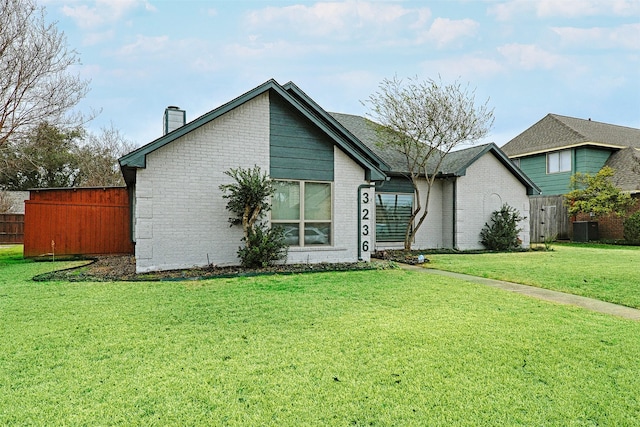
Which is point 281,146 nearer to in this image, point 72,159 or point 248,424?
point 248,424

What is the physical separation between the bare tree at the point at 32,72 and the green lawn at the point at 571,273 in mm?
12340

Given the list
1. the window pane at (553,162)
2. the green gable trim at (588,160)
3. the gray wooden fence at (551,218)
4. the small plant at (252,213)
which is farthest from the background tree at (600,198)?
the small plant at (252,213)

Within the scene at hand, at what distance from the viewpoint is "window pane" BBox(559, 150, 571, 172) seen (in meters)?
23.2

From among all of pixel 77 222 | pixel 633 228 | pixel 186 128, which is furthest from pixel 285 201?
pixel 633 228

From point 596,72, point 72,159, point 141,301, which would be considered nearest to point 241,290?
point 141,301

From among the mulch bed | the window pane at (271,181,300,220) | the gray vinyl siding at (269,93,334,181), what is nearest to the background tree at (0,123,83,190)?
the mulch bed

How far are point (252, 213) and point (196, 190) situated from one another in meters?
1.43

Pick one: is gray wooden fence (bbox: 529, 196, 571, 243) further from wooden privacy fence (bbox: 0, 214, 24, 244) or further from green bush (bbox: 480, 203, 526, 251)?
wooden privacy fence (bbox: 0, 214, 24, 244)

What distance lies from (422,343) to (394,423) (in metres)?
1.67

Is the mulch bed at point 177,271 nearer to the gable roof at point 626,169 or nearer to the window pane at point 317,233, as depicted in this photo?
the window pane at point 317,233

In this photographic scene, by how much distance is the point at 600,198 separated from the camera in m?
19.0

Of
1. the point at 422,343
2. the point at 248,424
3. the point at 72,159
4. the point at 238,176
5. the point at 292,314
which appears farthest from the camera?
the point at 72,159

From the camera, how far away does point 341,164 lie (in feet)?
37.0

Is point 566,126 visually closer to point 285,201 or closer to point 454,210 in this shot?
point 454,210
